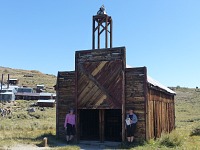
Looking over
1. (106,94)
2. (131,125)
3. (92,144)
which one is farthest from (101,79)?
(92,144)

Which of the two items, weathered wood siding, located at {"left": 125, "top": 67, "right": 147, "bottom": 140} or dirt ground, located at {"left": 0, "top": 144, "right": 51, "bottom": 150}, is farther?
weathered wood siding, located at {"left": 125, "top": 67, "right": 147, "bottom": 140}

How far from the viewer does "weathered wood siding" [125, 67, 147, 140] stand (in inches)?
540

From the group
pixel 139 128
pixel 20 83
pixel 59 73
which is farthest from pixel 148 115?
pixel 20 83

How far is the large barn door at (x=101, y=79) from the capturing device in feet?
46.9

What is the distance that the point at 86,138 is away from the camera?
15.9 metres

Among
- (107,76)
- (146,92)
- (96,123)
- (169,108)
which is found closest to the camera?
(146,92)

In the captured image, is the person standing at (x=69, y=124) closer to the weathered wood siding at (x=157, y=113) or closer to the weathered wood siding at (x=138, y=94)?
the weathered wood siding at (x=138, y=94)

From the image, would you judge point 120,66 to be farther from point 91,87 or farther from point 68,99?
point 68,99

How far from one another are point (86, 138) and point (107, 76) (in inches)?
146

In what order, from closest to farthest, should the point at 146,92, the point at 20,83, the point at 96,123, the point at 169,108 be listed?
the point at 146,92
the point at 96,123
the point at 169,108
the point at 20,83

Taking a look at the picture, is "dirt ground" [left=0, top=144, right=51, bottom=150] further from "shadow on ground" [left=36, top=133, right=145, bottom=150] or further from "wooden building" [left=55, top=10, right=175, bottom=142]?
"wooden building" [left=55, top=10, right=175, bottom=142]

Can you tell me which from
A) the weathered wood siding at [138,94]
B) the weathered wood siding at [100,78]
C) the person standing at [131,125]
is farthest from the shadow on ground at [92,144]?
the weathered wood siding at [100,78]

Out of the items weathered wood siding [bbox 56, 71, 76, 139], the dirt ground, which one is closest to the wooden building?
weathered wood siding [bbox 56, 71, 76, 139]

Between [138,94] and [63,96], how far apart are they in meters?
4.19
